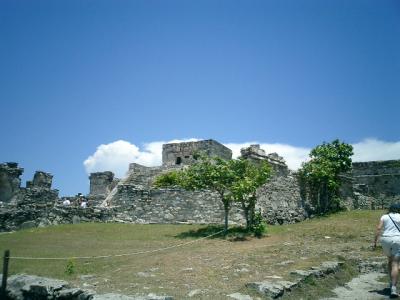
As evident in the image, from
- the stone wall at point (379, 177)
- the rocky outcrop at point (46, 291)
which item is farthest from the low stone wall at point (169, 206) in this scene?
the stone wall at point (379, 177)

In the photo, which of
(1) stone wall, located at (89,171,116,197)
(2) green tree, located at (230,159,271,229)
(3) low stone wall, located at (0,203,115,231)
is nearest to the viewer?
(2) green tree, located at (230,159,271,229)

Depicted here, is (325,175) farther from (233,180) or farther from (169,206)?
(169,206)

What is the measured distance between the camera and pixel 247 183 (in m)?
15.4

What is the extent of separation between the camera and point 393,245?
7234 millimetres

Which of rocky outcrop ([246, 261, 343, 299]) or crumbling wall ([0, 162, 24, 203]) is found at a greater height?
crumbling wall ([0, 162, 24, 203])

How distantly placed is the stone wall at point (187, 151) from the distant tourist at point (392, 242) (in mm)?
24481

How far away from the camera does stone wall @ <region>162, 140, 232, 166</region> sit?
32.4 metres

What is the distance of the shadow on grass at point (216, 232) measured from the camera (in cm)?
1483

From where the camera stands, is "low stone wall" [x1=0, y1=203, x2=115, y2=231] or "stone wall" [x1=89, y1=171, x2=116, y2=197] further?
"stone wall" [x1=89, y1=171, x2=116, y2=197]

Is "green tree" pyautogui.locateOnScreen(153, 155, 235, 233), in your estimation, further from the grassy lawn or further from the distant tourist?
the distant tourist

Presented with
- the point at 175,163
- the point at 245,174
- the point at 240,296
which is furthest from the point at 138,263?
the point at 175,163

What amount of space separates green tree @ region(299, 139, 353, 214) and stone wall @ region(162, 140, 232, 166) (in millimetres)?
11739

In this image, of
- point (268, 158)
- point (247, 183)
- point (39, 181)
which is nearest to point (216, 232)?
point (247, 183)

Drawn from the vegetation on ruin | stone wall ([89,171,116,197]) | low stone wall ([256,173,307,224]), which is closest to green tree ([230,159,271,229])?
the vegetation on ruin
